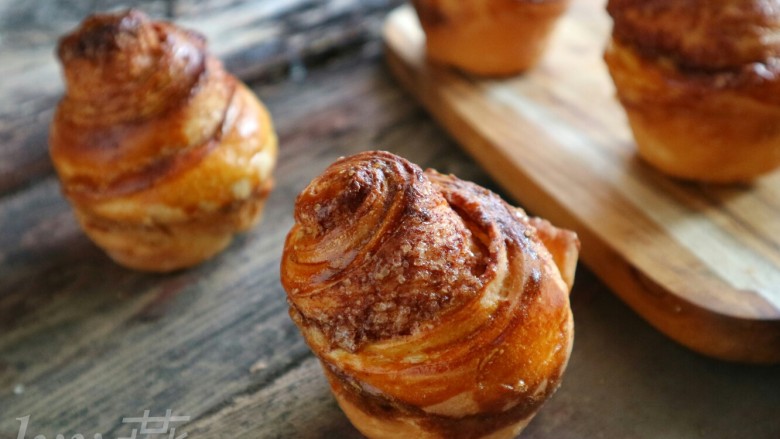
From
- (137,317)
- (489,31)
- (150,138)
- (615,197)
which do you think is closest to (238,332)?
(137,317)

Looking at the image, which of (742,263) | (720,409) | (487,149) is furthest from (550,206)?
(720,409)

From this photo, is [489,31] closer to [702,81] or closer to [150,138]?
[702,81]

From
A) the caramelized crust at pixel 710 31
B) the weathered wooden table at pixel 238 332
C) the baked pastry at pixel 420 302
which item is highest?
the caramelized crust at pixel 710 31

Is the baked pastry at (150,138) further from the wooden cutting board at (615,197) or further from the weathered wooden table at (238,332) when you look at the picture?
the wooden cutting board at (615,197)

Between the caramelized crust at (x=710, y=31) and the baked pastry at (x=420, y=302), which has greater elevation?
the caramelized crust at (x=710, y=31)

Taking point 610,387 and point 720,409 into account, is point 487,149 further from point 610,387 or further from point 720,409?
point 720,409


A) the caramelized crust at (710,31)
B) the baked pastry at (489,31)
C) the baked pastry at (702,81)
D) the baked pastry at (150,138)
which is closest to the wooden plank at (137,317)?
the baked pastry at (150,138)

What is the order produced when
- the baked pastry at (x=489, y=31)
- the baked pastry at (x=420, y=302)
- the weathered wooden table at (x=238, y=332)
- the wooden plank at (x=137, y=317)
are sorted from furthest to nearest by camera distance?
1. the baked pastry at (x=489, y=31)
2. the wooden plank at (x=137, y=317)
3. the weathered wooden table at (x=238, y=332)
4. the baked pastry at (x=420, y=302)

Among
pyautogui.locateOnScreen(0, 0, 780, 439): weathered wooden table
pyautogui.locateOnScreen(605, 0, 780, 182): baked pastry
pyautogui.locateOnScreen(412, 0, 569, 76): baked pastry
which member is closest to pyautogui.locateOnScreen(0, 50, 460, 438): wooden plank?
pyautogui.locateOnScreen(0, 0, 780, 439): weathered wooden table
